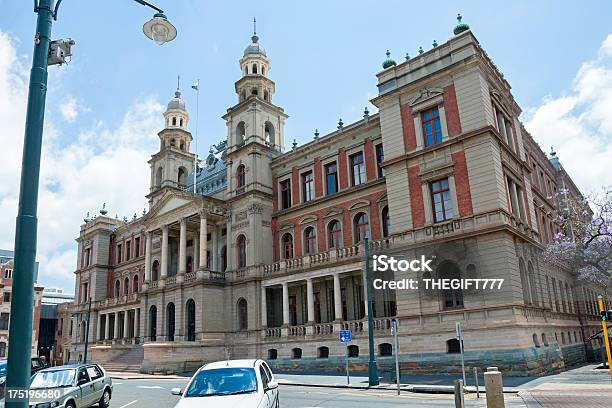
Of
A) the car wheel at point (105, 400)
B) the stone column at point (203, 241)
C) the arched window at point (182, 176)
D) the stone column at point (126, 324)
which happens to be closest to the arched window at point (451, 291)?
the car wheel at point (105, 400)

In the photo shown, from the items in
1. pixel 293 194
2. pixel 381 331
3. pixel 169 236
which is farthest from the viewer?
pixel 169 236

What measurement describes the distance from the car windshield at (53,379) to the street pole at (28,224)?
9.91 meters

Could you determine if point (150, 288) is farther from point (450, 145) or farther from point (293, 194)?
point (450, 145)

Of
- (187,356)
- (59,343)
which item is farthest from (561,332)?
(59,343)

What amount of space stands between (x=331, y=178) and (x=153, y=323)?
22555 millimetres

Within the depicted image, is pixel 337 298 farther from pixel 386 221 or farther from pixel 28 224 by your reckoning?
pixel 28 224

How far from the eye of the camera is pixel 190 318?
1646 inches

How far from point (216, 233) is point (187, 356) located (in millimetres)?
11350

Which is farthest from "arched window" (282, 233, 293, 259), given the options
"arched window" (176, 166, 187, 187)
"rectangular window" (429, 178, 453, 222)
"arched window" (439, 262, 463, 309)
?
"arched window" (176, 166, 187, 187)

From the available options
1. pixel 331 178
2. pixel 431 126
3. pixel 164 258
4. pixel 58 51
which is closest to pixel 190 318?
pixel 164 258

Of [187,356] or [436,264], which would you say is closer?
[436,264]

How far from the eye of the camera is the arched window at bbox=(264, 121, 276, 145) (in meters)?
44.3

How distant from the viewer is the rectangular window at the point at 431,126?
30031 millimetres

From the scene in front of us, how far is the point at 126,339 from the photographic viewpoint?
48500mm
